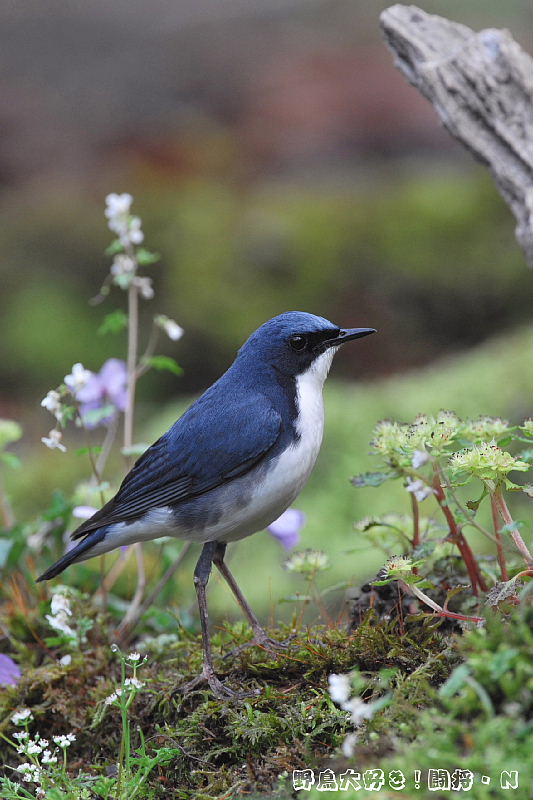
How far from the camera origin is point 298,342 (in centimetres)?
283

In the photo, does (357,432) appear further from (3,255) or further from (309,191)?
(3,255)

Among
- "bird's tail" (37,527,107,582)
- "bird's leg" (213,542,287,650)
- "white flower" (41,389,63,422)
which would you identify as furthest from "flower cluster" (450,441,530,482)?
"white flower" (41,389,63,422)

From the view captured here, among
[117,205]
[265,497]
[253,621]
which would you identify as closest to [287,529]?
[253,621]

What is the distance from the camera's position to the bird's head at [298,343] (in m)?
2.82

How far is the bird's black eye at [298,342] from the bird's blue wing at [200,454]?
222 mm

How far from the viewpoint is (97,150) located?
12625 mm

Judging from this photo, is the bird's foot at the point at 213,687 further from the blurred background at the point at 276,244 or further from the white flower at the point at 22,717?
the blurred background at the point at 276,244

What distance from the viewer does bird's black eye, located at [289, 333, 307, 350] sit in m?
2.82

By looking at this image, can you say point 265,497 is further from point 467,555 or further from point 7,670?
point 7,670

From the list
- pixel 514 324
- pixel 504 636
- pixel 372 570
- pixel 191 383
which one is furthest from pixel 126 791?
pixel 514 324

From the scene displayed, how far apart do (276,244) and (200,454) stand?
256 inches

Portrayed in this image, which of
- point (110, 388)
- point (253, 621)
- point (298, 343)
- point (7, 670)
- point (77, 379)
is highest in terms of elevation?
point (110, 388)

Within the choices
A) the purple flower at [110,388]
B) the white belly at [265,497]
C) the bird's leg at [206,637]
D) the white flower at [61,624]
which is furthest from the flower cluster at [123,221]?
the white flower at [61,624]

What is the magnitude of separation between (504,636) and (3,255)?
9.33 metres
